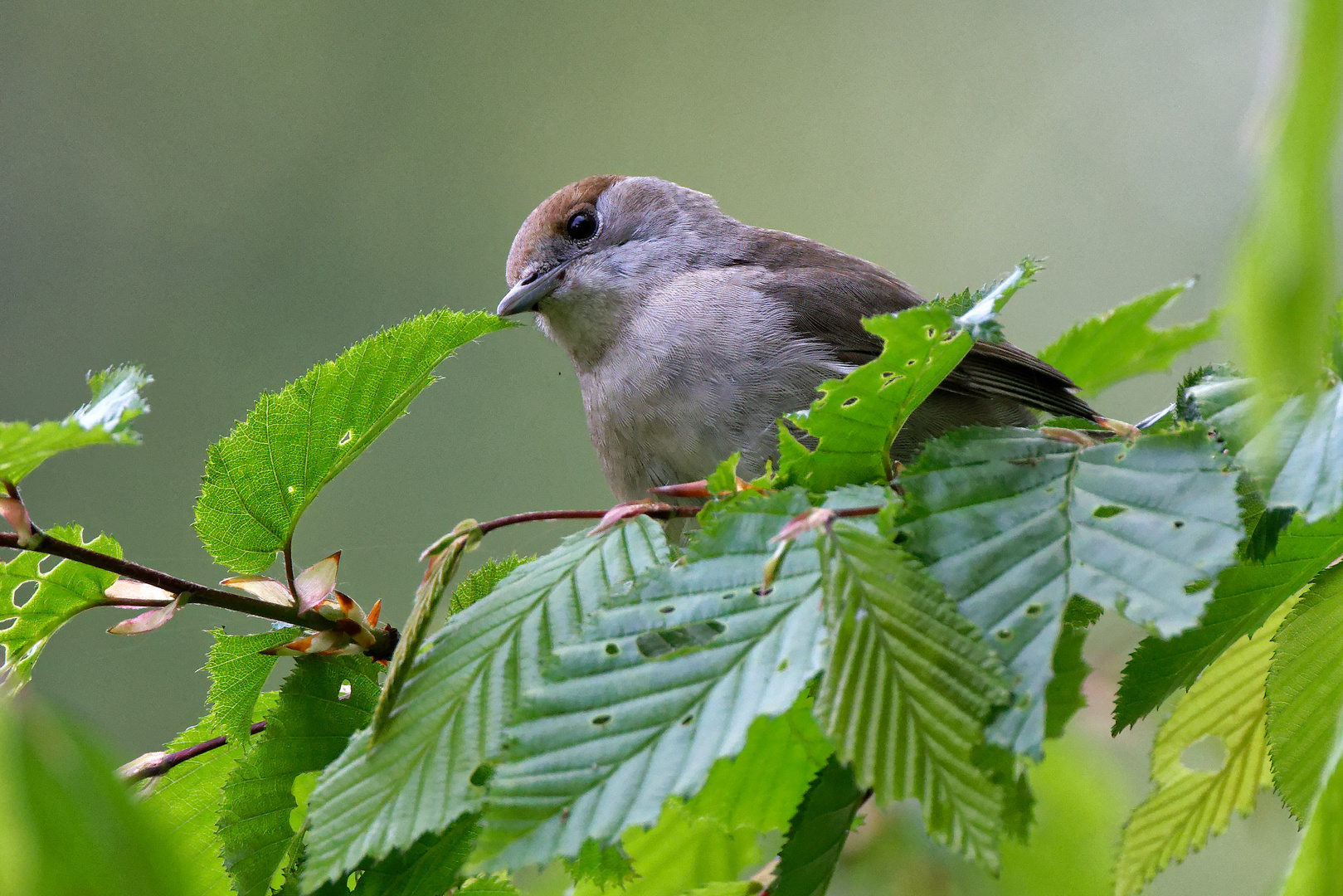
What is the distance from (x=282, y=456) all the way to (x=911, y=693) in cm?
80

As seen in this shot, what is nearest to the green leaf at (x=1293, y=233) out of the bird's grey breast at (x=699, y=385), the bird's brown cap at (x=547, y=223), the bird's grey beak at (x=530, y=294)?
the bird's grey breast at (x=699, y=385)

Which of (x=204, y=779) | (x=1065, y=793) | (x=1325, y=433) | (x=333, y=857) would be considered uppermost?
(x=1325, y=433)

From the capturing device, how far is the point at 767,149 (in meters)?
9.95

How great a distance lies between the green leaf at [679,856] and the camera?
132 centimetres

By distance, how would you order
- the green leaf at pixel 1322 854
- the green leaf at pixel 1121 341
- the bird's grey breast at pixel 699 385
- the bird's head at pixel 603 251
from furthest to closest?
the bird's head at pixel 603 251
the bird's grey breast at pixel 699 385
the green leaf at pixel 1121 341
the green leaf at pixel 1322 854

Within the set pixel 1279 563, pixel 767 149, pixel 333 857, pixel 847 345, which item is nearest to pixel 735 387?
pixel 847 345

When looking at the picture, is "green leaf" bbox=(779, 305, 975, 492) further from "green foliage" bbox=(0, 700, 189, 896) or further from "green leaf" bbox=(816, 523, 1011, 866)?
"green foliage" bbox=(0, 700, 189, 896)

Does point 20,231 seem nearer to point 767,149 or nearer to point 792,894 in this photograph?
point 767,149

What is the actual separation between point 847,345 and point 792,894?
5.56 ft

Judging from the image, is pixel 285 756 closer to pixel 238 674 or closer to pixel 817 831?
pixel 238 674

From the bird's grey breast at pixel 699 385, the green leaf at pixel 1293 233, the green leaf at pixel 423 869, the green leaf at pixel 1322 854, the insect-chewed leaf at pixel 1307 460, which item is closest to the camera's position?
the green leaf at pixel 1293 233

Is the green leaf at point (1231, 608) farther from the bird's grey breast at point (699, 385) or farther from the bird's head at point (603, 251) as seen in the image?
the bird's head at point (603, 251)

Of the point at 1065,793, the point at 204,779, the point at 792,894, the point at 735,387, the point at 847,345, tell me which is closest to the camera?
the point at 792,894

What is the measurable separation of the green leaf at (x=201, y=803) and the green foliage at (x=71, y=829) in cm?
91
